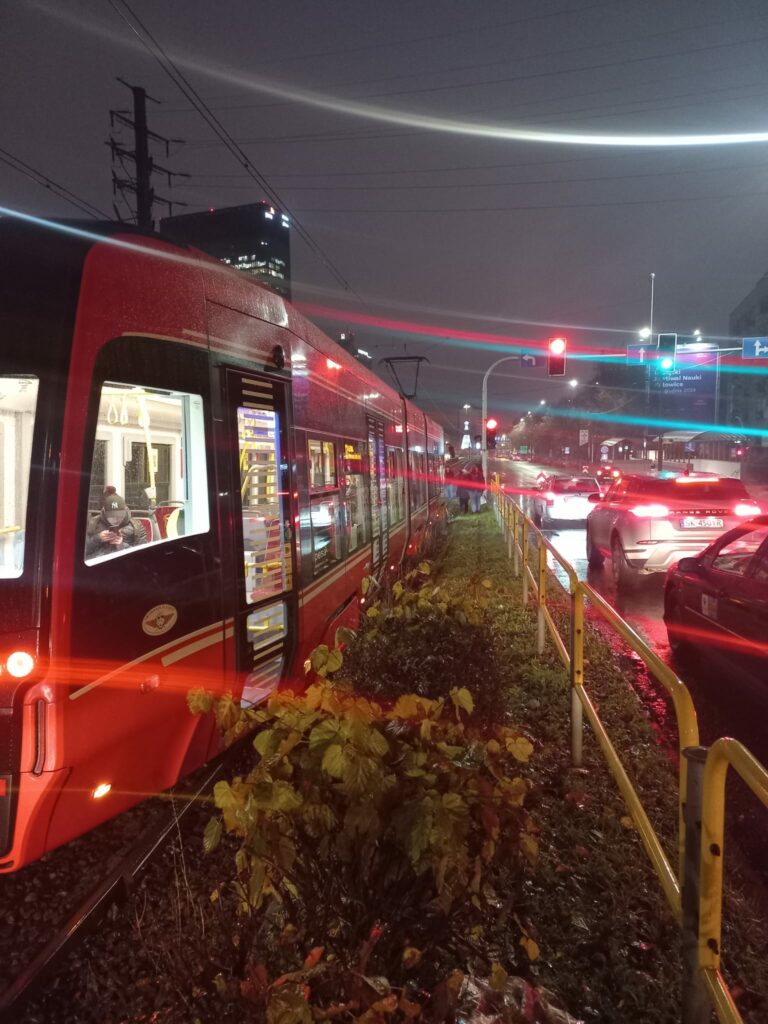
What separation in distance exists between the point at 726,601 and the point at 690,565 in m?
0.92

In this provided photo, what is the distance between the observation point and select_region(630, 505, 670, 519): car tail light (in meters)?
10.6

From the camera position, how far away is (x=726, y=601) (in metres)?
5.54

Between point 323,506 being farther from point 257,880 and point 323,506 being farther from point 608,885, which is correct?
point 257,880

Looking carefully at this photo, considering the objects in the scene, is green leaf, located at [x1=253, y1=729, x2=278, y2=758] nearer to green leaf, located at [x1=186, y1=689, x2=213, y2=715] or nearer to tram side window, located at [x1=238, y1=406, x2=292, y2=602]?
green leaf, located at [x1=186, y1=689, x2=213, y2=715]

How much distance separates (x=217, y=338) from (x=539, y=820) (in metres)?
3.25

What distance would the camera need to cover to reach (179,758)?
3.87 metres

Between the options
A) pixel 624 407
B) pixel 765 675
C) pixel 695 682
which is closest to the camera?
pixel 765 675

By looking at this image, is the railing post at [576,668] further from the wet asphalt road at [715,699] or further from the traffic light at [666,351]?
→ the traffic light at [666,351]

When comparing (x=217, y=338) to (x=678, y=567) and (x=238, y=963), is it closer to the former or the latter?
(x=238, y=963)

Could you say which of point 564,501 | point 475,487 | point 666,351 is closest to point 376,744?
point 564,501

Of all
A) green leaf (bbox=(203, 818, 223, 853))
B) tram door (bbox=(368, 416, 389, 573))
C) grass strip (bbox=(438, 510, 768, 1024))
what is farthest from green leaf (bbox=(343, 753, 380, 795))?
tram door (bbox=(368, 416, 389, 573))

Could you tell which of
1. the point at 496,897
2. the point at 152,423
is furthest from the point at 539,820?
the point at 152,423

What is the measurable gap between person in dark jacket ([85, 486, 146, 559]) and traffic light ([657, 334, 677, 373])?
2047 cm

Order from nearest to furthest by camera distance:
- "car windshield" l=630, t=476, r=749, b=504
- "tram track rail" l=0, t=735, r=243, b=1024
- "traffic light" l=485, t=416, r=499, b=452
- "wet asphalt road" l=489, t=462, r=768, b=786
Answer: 1. "tram track rail" l=0, t=735, r=243, b=1024
2. "wet asphalt road" l=489, t=462, r=768, b=786
3. "car windshield" l=630, t=476, r=749, b=504
4. "traffic light" l=485, t=416, r=499, b=452
